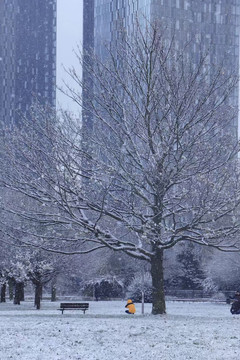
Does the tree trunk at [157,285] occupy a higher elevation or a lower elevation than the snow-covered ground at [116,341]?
higher

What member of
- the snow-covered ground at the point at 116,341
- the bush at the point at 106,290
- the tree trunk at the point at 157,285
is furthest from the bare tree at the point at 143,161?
the bush at the point at 106,290

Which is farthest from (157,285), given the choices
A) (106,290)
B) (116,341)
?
(106,290)

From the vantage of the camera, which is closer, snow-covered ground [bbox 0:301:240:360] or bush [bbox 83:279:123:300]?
snow-covered ground [bbox 0:301:240:360]

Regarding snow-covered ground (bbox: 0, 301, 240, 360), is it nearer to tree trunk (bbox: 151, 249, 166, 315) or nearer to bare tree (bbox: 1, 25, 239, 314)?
bare tree (bbox: 1, 25, 239, 314)

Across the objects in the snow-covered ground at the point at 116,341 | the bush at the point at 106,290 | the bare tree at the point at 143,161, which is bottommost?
the snow-covered ground at the point at 116,341

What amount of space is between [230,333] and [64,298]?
50261 mm

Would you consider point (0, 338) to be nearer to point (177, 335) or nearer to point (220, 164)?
point (177, 335)

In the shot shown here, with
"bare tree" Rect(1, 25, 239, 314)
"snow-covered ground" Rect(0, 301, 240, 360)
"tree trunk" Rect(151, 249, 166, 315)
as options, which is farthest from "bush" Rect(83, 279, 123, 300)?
"snow-covered ground" Rect(0, 301, 240, 360)

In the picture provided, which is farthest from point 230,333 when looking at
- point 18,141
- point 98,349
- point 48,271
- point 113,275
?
point 113,275

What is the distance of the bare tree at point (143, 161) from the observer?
71.1ft

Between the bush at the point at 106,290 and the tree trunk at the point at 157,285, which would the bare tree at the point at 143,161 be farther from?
the bush at the point at 106,290

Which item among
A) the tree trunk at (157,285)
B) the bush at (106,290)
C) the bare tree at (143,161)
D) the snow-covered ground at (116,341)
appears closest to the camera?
the snow-covered ground at (116,341)

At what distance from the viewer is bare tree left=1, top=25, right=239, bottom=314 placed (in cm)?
2166

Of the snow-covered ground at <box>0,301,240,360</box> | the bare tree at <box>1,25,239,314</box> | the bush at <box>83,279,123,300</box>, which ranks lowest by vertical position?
the snow-covered ground at <box>0,301,240,360</box>
